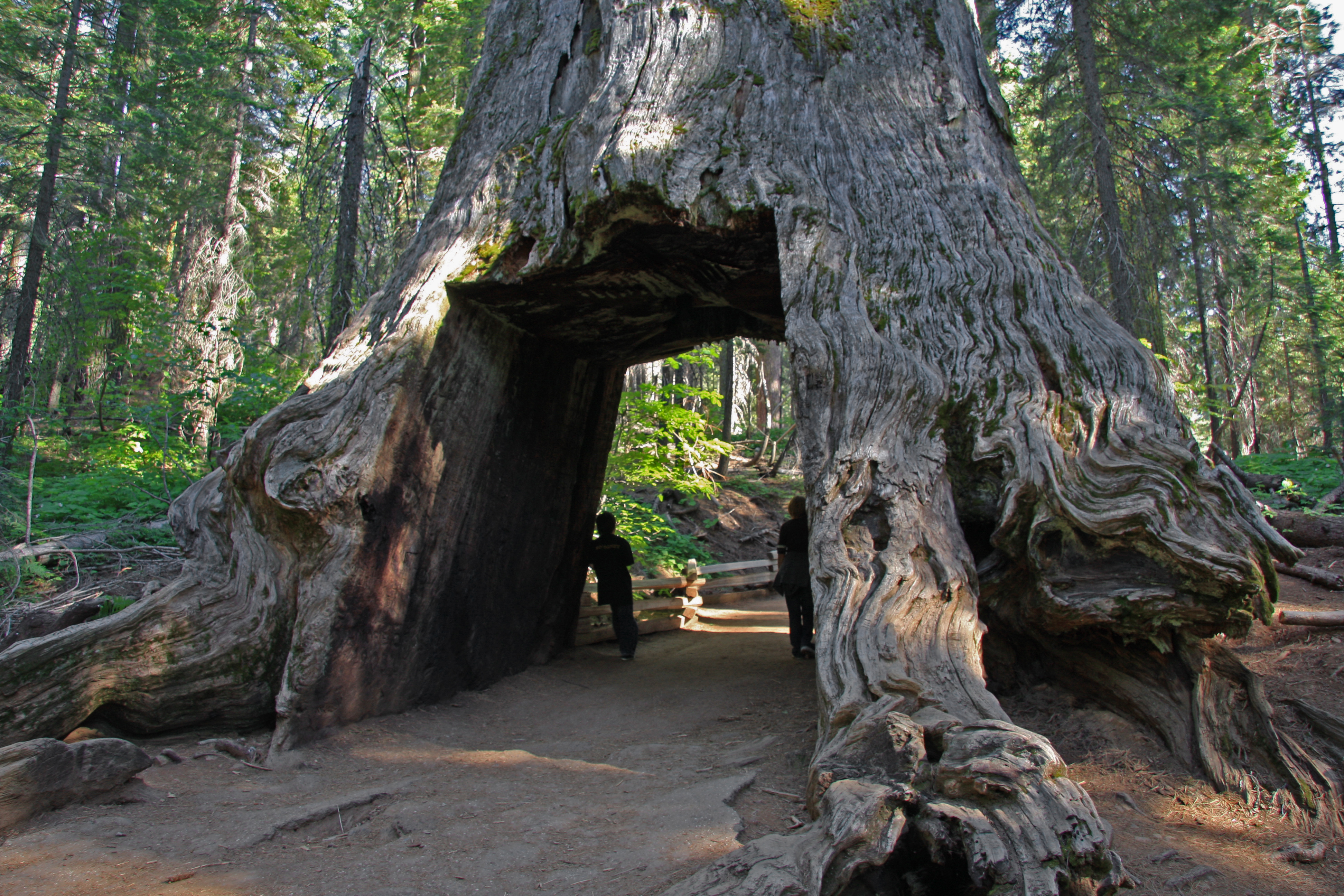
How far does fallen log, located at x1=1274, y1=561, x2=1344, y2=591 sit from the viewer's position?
7.16m

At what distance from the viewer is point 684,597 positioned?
40.3 feet

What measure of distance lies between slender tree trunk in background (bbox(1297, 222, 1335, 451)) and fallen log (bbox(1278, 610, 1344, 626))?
15.9 m

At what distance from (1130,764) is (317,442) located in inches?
206

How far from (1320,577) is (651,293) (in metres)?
7.10

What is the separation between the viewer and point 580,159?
574 centimetres

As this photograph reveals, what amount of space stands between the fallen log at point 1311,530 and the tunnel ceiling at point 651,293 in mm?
6538

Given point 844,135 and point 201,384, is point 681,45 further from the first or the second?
point 201,384

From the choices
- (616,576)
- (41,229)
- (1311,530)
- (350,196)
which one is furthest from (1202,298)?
(41,229)

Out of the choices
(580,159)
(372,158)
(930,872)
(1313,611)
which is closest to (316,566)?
(580,159)

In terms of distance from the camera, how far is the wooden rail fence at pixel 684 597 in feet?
31.1

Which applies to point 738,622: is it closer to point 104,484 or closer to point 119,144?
point 104,484

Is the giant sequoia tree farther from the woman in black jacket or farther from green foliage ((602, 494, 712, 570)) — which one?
green foliage ((602, 494, 712, 570))

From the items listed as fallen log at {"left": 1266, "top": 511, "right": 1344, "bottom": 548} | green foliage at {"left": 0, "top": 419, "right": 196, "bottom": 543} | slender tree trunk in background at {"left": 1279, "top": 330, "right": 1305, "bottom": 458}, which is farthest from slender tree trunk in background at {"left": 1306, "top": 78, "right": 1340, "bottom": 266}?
green foliage at {"left": 0, "top": 419, "right": 196, "bottom": 543}

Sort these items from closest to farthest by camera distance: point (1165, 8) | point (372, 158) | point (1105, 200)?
point (372, 158) < point (1105, 200) < point (1165, 8)
